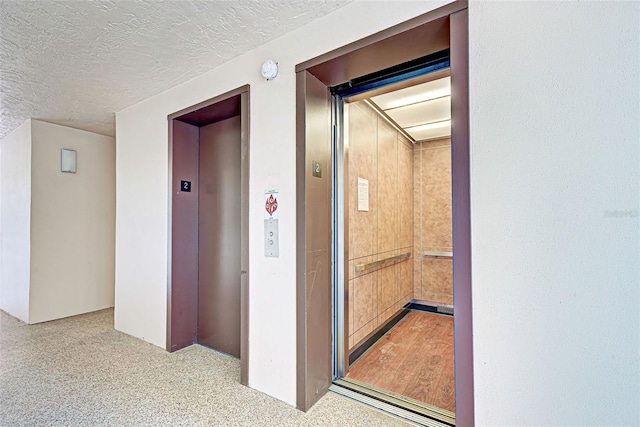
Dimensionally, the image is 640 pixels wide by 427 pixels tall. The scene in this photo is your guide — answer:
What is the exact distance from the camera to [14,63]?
2570mm

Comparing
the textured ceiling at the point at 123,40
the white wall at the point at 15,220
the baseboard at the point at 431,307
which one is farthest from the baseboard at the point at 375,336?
the white wall at the point at 15,220

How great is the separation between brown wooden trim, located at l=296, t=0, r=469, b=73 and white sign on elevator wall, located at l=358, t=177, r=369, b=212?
1.24 meters

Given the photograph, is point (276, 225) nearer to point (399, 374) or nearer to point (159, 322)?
point (399, 374)

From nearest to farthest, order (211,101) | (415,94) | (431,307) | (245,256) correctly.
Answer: (245,256) → (211,101) → (415,94) → (431,307)

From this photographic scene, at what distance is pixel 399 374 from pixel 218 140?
275 centimetres

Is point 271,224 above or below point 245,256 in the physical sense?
above

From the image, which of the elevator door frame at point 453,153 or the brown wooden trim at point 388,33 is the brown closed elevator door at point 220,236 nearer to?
the elevator door frame at point 453,153

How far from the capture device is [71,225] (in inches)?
170

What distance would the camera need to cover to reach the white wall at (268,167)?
200 centimetres

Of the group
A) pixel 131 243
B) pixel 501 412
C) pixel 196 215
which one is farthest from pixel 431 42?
pixel 131 243

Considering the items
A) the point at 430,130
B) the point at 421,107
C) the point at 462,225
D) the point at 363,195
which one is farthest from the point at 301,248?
the point at 430,130

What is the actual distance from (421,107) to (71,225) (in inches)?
189

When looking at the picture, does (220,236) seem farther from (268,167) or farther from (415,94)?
(415,94)

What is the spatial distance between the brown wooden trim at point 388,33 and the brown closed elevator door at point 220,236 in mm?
1245
